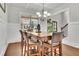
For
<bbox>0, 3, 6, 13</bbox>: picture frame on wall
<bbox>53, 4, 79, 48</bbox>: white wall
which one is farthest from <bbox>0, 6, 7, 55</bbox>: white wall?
<bbox>53, 4, 79, 48</bbox>: white wall

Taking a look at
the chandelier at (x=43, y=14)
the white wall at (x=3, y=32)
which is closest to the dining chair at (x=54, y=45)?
the chandelier at (x=43, y=14)

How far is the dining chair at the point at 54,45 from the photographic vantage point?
2105 millimetres

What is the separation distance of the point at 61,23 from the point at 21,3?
0.89m

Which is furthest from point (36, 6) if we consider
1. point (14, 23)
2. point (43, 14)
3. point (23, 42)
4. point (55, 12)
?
point (23, 42)

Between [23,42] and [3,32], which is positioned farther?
[23,42]

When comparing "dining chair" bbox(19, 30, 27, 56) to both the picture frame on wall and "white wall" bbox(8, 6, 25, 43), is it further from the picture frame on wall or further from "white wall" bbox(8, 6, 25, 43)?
the picture frame on wall

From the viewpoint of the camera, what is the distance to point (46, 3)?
2072 mm

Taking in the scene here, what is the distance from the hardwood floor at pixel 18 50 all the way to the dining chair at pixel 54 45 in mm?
99

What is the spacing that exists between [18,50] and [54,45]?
0.74 metres

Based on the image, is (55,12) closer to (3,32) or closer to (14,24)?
(14,24)

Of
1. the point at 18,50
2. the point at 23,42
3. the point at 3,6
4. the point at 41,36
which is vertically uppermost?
the point at 3,6

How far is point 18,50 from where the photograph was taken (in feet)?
6.82

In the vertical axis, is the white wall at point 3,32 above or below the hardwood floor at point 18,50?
above

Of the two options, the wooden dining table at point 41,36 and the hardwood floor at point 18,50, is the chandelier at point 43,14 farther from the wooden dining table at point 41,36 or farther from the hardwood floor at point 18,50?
the hardwood floor at point 18,50
